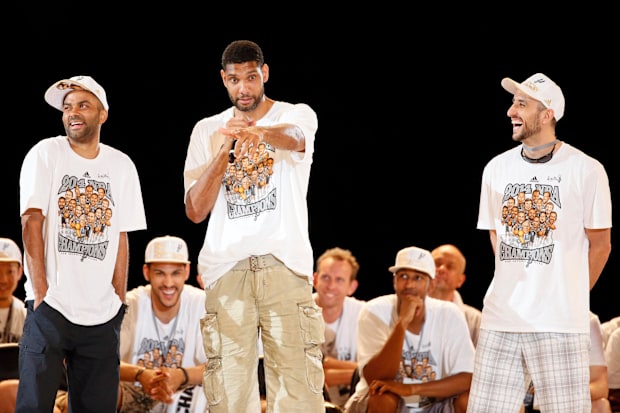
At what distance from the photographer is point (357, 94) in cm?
751

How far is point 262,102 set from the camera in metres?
3.71

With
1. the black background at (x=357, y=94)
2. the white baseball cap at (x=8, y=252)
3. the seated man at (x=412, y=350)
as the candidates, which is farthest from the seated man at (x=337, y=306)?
the white baseball cap at (x=8, y=252)

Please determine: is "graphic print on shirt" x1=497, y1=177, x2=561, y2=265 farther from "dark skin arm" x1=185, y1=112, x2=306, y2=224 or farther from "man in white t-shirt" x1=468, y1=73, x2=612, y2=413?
"dark skin arm" x1=185, y1=112, x2=306, y2=224

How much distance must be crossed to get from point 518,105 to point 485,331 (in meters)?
1.01

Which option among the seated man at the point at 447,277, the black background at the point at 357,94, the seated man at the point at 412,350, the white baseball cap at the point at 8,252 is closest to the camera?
the seated man at the point at 412,350

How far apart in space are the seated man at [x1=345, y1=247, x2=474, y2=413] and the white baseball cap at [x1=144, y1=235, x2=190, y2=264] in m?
1.15

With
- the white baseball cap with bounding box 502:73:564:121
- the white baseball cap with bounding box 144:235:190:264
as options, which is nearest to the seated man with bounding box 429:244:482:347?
the white baseball cap with bounding box 144:235:190:264

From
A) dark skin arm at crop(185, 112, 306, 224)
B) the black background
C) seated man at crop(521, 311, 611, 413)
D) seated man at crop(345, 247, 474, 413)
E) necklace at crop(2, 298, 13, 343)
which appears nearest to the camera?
dark skin arm at crop(185, 112, 306, 224)

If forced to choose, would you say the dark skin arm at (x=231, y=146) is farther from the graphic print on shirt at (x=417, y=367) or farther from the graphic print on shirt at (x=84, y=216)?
the graphic print on shirt at (x=417, y=367)

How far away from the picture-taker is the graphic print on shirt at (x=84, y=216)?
369 cm

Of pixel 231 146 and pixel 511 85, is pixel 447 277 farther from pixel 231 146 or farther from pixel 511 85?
pixel 231 146

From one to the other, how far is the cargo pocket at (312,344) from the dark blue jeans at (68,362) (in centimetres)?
82

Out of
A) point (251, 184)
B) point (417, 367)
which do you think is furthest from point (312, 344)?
point (417, 367)

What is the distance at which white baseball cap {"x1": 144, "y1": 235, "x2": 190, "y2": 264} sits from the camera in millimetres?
5473
